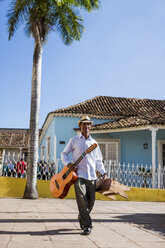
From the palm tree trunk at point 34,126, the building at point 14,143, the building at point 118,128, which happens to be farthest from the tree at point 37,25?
the building at point 14,143

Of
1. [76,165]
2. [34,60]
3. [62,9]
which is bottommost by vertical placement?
[76,165]

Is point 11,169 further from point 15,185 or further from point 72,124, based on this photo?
point 72,124

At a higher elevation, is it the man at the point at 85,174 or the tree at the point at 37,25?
the tree at the point at 37,25

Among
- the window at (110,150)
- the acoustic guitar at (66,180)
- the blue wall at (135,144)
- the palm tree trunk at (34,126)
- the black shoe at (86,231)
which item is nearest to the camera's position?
Result: the black shoe at (86,231)

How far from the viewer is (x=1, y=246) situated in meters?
3.48

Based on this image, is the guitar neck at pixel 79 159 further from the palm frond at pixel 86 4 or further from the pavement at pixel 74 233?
the palm frond at pixel 86 4

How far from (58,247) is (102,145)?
42.5 ft

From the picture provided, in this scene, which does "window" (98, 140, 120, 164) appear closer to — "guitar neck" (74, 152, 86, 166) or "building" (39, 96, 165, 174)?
"building" (39, 96, 165, 174)

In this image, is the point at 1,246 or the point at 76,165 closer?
the point at 1,246

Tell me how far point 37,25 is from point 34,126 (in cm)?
355

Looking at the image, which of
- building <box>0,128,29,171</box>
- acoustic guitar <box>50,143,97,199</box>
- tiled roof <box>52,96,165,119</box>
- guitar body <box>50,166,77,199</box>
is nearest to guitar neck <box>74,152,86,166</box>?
acoustic guitar <box>50,143,97,199</box>

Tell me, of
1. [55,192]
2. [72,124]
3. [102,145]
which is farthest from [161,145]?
[55,192]

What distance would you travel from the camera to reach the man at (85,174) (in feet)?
14.0

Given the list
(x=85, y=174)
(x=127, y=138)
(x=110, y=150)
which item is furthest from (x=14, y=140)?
(x=85, y=174)
